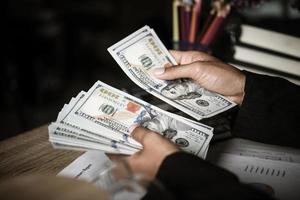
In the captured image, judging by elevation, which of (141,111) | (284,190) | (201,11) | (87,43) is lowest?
(87,43)

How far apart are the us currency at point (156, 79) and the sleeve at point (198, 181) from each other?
0.31m

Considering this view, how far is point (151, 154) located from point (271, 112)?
419 millimetres

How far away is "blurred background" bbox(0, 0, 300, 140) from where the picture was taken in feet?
8.91

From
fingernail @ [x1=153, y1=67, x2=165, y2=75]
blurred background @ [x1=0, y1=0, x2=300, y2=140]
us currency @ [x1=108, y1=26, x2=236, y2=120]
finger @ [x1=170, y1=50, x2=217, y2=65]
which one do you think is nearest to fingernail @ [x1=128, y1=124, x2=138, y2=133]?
us currency @ [x1=108, y1=26, x2=236, y2=120]

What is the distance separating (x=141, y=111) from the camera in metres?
1.07

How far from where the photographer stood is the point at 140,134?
2.94ft

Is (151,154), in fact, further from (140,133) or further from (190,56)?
(190,56)

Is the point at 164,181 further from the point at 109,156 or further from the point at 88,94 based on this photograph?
the point at 88,94

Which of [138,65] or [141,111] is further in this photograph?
[138,65]

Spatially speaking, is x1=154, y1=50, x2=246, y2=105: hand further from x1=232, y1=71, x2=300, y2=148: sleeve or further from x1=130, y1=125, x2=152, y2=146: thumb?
x1=130, y1=125, x2=152, y2=146: thumb

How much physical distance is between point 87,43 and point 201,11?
80.6 inches

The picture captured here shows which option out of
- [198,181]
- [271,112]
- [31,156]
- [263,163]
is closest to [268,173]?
[263,163]

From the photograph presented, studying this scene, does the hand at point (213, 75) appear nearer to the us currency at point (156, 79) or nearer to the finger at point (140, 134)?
the us currency at point (156, 79)

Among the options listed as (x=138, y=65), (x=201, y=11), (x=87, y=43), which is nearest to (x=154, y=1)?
(x=87, y=43)
